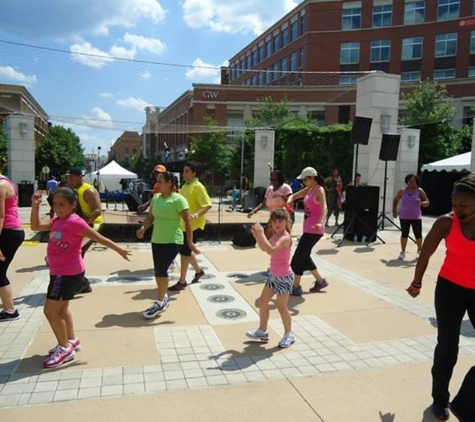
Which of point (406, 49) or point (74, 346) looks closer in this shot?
point (74, 346)

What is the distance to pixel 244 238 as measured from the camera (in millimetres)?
9664

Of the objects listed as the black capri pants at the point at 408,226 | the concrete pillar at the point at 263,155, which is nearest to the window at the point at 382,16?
the concrete pillar at the point at 263,155

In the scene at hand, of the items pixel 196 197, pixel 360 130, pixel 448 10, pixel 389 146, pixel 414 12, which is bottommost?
pixel 196 197

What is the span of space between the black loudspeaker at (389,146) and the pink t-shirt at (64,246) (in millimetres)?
9110

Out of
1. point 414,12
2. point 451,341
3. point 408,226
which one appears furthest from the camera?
point 414,12

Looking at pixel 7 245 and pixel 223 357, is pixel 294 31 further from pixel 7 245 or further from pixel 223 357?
pixel 223 357

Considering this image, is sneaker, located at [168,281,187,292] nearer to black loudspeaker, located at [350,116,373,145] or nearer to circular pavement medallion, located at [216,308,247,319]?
circular pavement medallion, located at [216,308,247,319]

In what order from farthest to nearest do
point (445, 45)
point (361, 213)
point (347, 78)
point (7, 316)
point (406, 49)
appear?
point (406, 49)
point (445, 45)
point (347, 78)
point (361, 213)
point (7, 316)

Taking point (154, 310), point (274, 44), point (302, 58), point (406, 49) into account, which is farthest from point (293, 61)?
point (154, 310)

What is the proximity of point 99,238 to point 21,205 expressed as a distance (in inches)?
688

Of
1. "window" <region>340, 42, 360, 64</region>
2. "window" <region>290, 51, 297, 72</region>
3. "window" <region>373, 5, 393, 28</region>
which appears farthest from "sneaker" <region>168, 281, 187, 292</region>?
"window" <region>290, 51, 297, 72</region>

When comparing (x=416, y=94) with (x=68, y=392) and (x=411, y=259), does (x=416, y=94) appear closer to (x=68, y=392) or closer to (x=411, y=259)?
(x=411, y=259)

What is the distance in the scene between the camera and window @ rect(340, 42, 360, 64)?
49.3 meters

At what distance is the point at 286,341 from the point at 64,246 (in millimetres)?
2176
